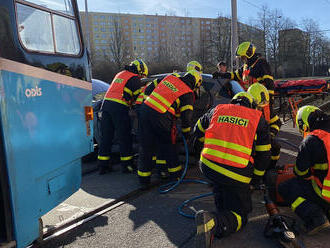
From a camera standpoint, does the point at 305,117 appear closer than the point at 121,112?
Yes

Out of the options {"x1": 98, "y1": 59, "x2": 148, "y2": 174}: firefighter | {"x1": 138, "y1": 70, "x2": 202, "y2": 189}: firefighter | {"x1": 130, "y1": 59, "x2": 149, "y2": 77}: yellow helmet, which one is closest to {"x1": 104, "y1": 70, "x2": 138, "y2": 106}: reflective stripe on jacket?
{"x1": 98, "y1": 59, "x2": 148, "y2": 174}: firefighter

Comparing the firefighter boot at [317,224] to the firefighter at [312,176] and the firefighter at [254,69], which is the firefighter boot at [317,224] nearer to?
the firefighter at [312,176]

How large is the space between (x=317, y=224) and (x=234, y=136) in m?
1.20

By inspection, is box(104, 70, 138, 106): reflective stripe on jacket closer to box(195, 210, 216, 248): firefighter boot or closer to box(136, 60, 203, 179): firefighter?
box(136, 60, 203, 179): firefighter

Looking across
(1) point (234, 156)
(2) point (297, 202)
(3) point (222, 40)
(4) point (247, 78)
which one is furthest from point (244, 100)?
(3) point (222, 40)

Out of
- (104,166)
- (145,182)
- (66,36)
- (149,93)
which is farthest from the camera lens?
(104,166)

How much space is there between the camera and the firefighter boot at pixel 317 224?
2.93 metres

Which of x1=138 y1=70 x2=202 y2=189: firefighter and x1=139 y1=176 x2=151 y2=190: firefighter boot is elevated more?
x1=138 y1=70 x2=202 y2=189: firefighter

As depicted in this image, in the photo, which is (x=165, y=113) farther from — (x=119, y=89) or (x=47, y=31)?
(x=47, y=31)

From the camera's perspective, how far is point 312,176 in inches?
126

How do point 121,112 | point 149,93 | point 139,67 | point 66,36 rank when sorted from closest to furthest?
1. point 66,36
2. point 149,93
3. point 121,112
4. point 139,67

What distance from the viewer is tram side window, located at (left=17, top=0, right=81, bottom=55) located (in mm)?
2557

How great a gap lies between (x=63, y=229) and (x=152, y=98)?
2.11 m

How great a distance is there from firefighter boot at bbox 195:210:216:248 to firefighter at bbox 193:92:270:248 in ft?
0.09
